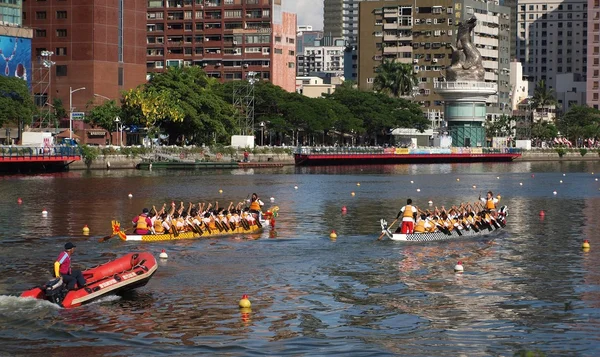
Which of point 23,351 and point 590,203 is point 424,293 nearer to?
point 23,351

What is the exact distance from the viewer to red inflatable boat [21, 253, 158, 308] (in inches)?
1469

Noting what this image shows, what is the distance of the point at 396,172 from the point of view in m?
144

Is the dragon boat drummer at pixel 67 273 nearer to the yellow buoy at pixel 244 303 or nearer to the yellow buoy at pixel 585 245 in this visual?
the yellow buoy at pixel 244 303

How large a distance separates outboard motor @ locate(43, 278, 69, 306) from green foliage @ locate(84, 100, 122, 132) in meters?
111

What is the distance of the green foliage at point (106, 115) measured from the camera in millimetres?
148875

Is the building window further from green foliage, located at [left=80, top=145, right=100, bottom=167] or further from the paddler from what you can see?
the paddler

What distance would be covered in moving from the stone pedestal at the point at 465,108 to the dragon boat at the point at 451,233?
125 metres

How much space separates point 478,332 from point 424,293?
6.73 metres

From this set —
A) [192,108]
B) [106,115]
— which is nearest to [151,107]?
[192,108]

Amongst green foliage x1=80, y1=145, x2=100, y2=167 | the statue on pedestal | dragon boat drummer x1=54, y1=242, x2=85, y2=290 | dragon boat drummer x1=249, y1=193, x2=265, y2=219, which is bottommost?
dragon boat drummer x1=54, y1=242, x2=85, y2=290

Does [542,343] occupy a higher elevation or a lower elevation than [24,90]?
lower

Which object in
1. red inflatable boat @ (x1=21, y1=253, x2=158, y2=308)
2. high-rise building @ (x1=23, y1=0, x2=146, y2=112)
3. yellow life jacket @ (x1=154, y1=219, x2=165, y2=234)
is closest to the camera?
red inflatable boat @ (x1=21, y1=253, x2=158, y2=308)

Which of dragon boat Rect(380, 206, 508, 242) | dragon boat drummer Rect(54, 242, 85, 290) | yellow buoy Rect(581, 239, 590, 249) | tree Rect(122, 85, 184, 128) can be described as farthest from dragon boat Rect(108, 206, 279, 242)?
tree Rect(122, 85, 184, 128)

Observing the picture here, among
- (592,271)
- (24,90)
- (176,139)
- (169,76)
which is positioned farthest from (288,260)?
(176,139)
